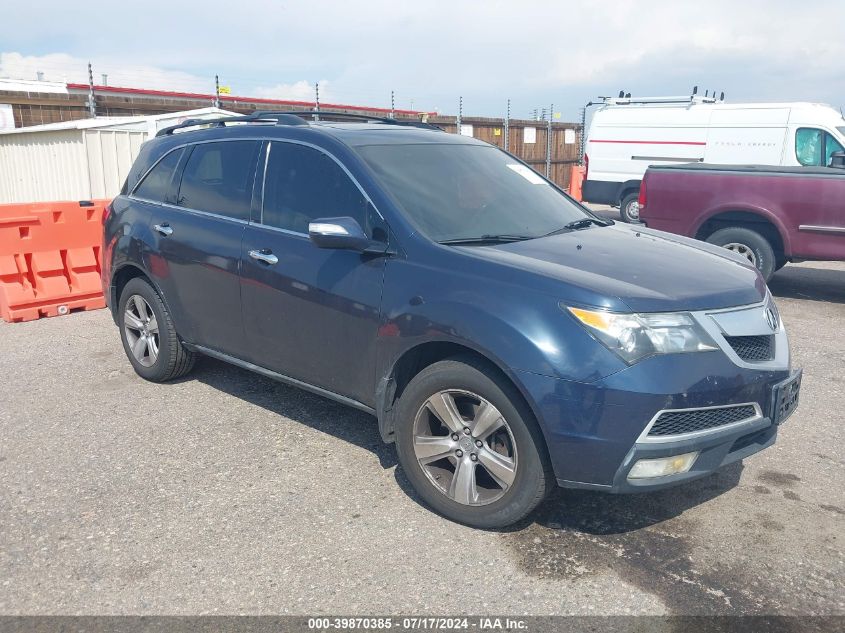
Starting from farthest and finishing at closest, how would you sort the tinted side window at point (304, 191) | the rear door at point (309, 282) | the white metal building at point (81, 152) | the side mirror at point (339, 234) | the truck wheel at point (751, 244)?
the white metal building at point (81, 152), the truck wheel at point (751, 244), the tinted side window at point (304, 191), the rear door at point (309, 282), the side mirror at point (339, 234)

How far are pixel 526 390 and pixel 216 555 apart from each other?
59.8 inches

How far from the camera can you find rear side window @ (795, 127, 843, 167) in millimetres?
12578

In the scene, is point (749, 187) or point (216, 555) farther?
point (749, 187)

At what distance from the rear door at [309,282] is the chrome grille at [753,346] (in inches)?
63.8

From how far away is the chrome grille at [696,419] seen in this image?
2.98m

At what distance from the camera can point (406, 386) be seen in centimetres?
361

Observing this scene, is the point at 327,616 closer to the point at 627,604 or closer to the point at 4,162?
the point at 627,604

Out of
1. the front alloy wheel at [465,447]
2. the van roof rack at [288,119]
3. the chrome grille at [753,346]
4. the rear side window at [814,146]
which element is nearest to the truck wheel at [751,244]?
the rear side window at [814,146]

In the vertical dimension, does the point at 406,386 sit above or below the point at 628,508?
above

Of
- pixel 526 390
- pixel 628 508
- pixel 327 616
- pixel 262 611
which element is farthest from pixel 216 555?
pixel 628 508

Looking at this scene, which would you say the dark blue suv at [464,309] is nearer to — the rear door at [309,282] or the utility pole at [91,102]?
the rear door at [309,282]

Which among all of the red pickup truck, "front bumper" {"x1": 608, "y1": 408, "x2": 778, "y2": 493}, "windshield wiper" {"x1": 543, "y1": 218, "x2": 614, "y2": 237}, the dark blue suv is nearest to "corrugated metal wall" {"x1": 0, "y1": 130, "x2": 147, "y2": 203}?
the dark blue suv

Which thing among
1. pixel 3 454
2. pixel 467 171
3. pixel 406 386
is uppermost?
pixel 467 171

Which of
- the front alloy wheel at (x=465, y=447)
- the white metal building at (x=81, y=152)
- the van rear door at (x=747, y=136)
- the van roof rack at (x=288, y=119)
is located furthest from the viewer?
the van rear door at (x=747, y=136)
